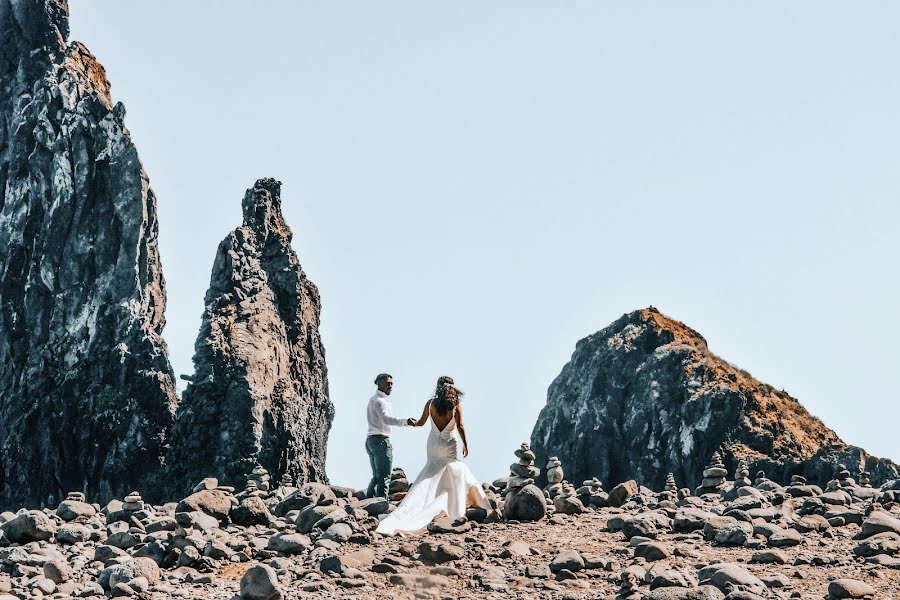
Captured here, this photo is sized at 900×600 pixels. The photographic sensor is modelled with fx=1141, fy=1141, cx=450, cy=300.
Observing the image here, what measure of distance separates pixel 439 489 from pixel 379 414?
3.49 metres

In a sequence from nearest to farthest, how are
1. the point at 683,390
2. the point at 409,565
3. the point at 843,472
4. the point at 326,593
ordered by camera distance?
1. the point at 326,593
2. the point at 409,565
3. the point at 843,472
4. the point at 683,390

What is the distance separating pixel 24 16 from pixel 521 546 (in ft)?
358

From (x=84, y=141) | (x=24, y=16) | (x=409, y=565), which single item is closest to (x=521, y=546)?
(x=409, y=565)

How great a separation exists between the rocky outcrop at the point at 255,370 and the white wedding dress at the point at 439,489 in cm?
5712

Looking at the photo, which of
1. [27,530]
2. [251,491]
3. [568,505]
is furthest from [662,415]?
[27,530]

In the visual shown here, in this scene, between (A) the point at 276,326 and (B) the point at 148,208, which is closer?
(A) the point at 276,326

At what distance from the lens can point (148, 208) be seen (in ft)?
361

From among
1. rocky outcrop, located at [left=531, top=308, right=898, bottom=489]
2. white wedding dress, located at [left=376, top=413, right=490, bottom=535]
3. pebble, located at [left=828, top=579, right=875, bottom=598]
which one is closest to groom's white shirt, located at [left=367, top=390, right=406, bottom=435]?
white wedding dress, located at [left=376, top=413, right=490, bottom=535]

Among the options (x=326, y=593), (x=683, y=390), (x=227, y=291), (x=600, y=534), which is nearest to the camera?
(x=326, y=593)

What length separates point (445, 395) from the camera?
20219mm

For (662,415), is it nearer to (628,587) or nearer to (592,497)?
(592,497)

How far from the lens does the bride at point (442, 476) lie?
61.9 ft

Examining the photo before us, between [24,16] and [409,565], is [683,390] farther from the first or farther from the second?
[409,565]

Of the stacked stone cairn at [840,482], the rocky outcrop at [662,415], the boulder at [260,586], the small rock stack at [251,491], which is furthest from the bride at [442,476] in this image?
the rocky outcrop at [662,415]
